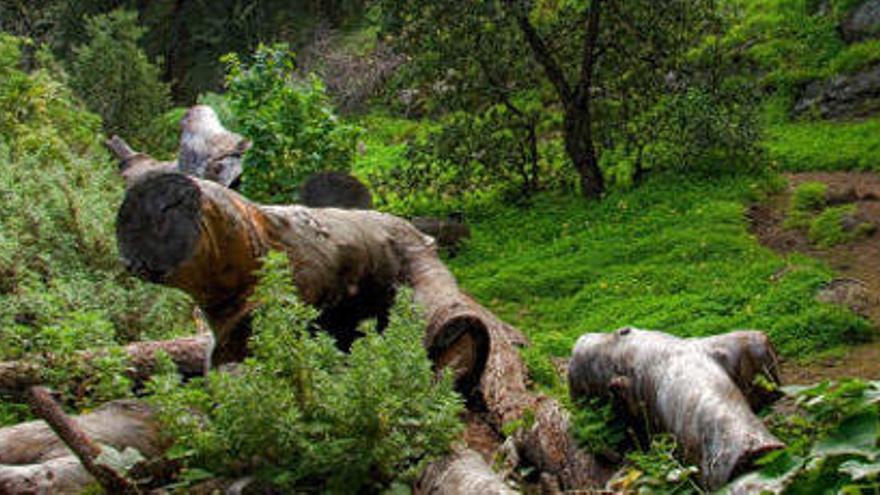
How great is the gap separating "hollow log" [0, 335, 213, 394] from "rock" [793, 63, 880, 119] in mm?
13365

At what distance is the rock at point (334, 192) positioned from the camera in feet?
31.0

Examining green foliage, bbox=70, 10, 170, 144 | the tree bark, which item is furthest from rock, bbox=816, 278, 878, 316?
green foliage, bbox=70, 10, 170, 144

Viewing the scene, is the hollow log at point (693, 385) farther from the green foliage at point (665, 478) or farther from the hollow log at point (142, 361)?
the hollow log at point (142, 361)

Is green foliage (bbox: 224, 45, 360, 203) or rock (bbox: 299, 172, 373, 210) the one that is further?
green foliage (bbox: 224, 45, 360, 203)

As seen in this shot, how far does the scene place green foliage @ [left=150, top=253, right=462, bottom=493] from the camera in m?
3.86

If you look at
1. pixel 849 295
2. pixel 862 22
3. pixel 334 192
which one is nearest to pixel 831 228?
pixel 849 295

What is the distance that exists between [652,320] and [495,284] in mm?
3022

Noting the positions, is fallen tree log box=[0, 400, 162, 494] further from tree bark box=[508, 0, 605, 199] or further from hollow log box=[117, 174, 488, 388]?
tree bark box=[508, 0, 605, 199]

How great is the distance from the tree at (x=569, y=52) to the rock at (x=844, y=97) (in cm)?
270

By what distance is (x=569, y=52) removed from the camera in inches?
642

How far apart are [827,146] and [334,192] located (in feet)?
30.1

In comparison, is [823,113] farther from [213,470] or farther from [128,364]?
[213,470]

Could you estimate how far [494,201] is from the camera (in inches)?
661

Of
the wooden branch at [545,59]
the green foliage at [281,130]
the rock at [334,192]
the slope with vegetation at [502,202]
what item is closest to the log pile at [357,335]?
the slope with vegetation at [502,202]
